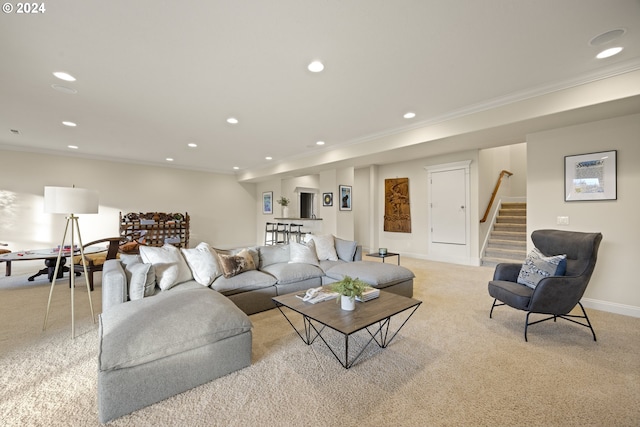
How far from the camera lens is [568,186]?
3.47m

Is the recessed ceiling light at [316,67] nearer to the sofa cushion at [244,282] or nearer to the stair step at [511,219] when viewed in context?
the sofa cushion at [244,282]

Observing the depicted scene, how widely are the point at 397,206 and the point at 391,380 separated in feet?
18.0

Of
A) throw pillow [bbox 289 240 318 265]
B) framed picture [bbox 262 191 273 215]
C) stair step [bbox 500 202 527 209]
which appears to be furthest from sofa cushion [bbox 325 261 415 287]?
framed picture [bbox 262 191 273 215]

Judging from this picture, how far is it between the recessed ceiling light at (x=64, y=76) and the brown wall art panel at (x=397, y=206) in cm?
620

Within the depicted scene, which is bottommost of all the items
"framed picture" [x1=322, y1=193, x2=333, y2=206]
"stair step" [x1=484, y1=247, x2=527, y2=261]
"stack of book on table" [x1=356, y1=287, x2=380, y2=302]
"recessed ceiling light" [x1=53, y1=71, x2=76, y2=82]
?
"stair step" [x1=484, y1=247, x2=527, y2=261]

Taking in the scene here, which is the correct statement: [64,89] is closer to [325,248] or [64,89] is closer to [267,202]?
[325,248]

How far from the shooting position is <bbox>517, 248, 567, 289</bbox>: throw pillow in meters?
2.73

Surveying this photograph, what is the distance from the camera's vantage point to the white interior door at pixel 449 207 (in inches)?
230

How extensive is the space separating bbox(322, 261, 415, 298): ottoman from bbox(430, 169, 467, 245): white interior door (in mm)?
2933

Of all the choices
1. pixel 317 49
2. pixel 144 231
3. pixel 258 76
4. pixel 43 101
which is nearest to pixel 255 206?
pixel 144 231

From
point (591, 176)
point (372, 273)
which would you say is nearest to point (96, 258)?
point (372, 273)

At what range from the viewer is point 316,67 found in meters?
2.62

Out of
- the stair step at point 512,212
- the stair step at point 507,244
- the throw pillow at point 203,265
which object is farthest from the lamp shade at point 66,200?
the stair step at point 512,212

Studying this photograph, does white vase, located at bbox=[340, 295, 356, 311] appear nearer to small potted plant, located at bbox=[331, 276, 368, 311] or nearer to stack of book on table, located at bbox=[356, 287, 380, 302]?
small potted plant, located at bbox=[331, 276, 368, 311]
